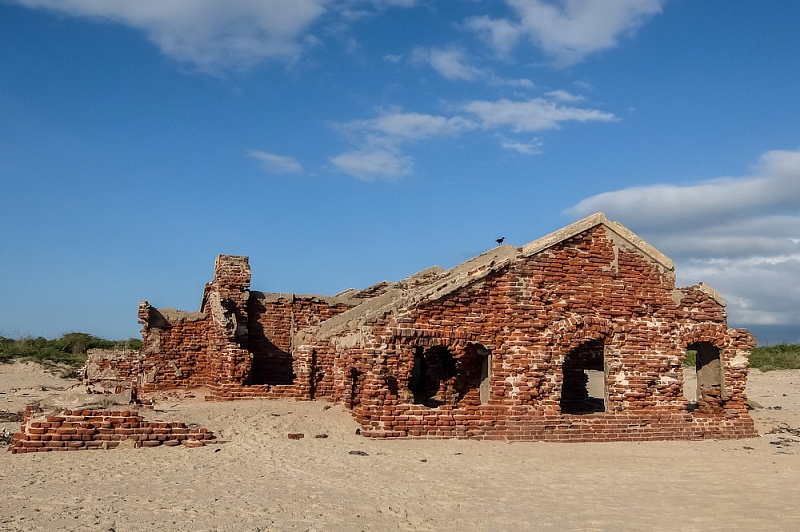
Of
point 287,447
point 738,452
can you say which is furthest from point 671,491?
point 287,447

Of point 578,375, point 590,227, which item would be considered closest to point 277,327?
point 578,375

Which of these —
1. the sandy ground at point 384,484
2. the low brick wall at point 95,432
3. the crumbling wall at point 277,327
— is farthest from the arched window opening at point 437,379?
the low brick wall at point 95,432

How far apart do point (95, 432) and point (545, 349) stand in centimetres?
780

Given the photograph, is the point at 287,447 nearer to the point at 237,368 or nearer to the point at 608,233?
the point at 237,368

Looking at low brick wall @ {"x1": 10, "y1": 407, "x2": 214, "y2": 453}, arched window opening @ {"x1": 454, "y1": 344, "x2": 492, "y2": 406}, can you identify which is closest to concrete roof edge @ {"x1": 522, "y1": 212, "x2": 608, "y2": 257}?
arched window opening @ {"x1": 454, "y1": 344, "x2": 492, "y2": 406}

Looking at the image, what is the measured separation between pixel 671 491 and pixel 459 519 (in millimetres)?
3402

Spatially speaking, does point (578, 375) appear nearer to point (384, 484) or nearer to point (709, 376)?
point (709, 376)

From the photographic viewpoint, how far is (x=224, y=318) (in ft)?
52.7

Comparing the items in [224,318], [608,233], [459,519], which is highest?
[608,233]

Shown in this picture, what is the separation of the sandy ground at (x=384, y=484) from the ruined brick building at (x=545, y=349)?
21.9 inches

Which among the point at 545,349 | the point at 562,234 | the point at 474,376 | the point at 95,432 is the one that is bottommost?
the point at 95,432

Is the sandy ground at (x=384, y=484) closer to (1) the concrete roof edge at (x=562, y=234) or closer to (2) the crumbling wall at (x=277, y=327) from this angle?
(1) the concrete roof edge at (x=562, y=234)

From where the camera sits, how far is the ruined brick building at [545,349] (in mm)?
11703

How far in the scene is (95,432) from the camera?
992cm
